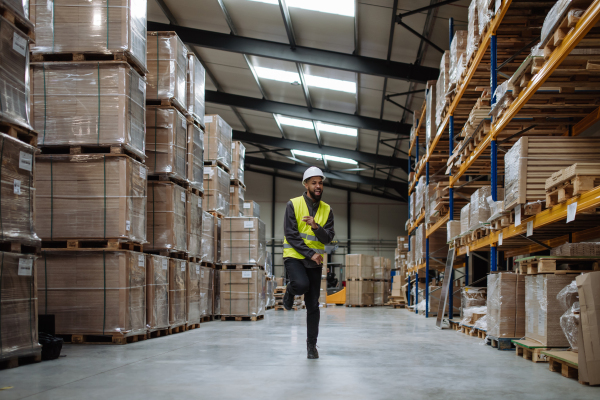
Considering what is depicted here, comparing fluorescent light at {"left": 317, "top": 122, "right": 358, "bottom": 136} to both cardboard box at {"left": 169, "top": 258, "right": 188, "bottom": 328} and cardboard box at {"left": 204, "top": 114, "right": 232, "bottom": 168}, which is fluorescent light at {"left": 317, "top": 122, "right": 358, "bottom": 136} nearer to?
cardboard box at {"left": 204, "top": 114, "right": 232, "bottom": 168}

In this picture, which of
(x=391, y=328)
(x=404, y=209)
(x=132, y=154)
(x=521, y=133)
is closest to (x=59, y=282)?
(x=132, y=154)

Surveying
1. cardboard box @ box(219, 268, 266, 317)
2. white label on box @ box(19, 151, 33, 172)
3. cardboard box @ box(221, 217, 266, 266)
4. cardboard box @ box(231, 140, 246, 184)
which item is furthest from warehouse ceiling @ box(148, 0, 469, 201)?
white label on box @ box(19, 151, 33, 172)

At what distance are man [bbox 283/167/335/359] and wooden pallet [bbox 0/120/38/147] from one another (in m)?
2.21

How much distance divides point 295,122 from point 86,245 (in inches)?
515

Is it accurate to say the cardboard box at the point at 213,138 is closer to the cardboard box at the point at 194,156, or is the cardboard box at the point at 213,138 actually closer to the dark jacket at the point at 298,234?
the cardboard box at the point at 194,156

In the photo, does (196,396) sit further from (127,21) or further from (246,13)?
(246,13)

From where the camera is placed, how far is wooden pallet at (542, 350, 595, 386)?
3961 mm

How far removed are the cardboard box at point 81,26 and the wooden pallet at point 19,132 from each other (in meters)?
1.83

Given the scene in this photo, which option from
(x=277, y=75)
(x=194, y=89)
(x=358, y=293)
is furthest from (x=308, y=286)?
(x=358, y=293)

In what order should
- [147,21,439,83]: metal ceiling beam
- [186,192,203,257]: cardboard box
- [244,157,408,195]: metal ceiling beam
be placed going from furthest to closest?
1. [244,157,408,195]: metal ceiling beam
2. [147,21,439,83]: metal ceiling beam
3. [186,192,203,257]: cardboard box

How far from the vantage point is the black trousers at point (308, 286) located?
4.95 m

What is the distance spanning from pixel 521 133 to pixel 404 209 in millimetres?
22605

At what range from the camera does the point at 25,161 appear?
15.4 ft

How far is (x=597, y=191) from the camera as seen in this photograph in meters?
4.06
